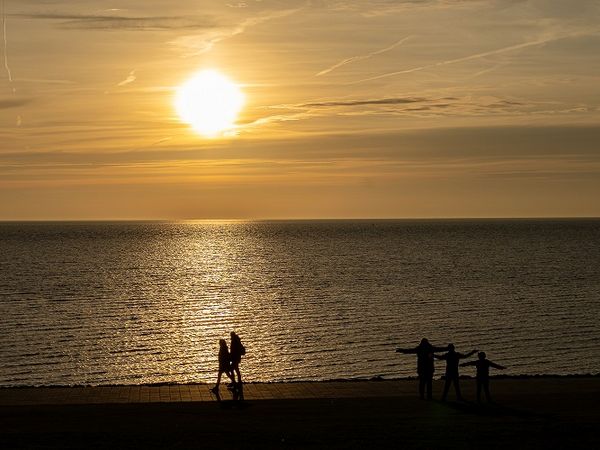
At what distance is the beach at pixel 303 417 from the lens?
677 inches

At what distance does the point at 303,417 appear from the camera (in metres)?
19.7

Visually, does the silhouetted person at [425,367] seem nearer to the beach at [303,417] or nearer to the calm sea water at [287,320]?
the beach at [303,417]

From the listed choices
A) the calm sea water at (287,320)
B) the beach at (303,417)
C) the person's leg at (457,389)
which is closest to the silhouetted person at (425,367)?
the beach at (303,417)

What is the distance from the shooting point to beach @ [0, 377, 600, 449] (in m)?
17.2

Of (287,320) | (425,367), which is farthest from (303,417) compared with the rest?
(287,320)

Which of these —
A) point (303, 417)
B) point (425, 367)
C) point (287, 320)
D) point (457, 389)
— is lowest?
point (303, 417)

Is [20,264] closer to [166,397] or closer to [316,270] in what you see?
[316,270]

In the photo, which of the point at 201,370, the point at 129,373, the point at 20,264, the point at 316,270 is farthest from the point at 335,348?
the point at 20,264

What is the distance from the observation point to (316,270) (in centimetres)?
11750

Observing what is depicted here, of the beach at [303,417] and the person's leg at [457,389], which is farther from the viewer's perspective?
the person's leg at [457,389]

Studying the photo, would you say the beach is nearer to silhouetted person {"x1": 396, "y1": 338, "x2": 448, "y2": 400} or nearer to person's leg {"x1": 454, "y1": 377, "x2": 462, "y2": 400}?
person's leg {"x1": 454, "y1": 377, "x2": 462, "y2": 400}

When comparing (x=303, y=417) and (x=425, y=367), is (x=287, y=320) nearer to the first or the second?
(x=425, y=367)

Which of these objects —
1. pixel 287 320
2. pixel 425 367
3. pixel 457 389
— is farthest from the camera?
pixel 287 320

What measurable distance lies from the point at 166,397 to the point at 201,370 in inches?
693
